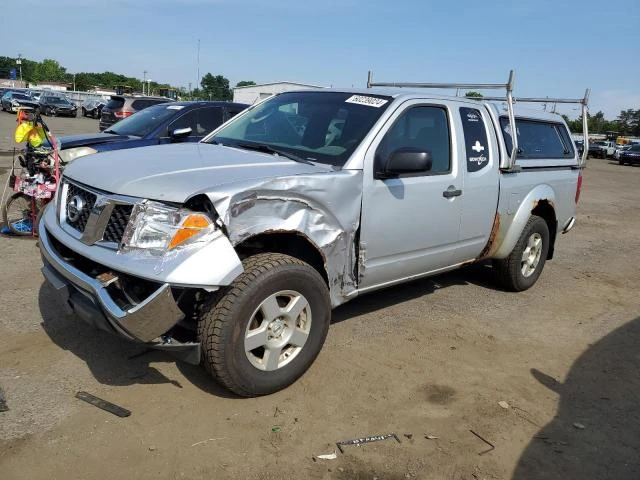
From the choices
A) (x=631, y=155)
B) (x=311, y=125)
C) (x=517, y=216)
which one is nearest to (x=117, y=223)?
(x=311, y=125)

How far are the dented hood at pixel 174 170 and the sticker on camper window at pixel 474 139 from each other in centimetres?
162

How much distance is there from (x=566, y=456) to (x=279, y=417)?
1633 mm

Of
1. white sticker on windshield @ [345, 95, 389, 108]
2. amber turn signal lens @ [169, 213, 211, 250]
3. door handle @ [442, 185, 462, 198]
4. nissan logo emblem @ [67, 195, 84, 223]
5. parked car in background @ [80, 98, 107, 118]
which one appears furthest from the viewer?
parked car in background @ [80, 98, 107, 118]

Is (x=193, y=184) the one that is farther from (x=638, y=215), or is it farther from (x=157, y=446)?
(x=638, y=215)

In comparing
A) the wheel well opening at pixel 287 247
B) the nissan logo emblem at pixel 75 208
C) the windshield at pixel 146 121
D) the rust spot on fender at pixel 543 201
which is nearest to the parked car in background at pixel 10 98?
the windshield at pixel 146 121

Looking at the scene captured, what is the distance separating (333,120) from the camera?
4160mm

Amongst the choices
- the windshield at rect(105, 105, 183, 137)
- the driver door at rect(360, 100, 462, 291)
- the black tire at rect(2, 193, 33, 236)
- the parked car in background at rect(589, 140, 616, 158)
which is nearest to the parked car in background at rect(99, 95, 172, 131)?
the windshield at rect(105, 105, 183, 137)

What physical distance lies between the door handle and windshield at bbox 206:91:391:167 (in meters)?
0.85

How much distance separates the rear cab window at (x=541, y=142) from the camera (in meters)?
5.41

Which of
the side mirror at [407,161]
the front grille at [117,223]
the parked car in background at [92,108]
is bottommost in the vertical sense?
the front grille at [117,223]

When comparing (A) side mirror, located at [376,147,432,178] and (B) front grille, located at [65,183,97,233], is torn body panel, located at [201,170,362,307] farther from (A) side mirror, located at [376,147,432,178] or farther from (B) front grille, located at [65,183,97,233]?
(B) front grille, located at [65,183,97,233]

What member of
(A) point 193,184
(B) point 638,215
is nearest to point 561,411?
(A) point 193,184

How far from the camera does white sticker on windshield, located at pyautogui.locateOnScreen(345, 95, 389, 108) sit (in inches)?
162

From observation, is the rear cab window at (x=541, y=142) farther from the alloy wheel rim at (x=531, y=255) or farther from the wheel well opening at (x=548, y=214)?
the alloy wheel rim at (x=531, y=255)
